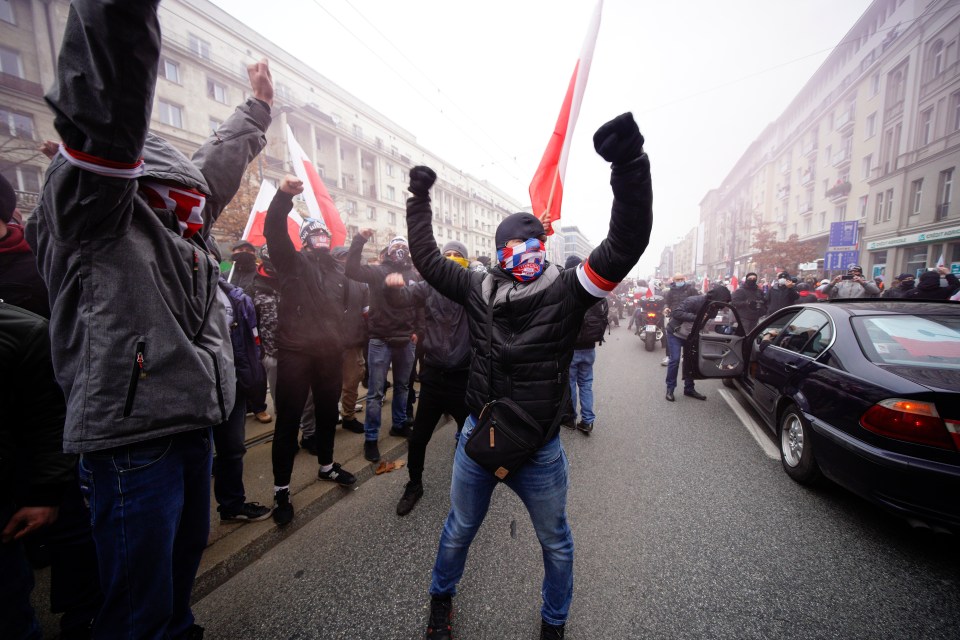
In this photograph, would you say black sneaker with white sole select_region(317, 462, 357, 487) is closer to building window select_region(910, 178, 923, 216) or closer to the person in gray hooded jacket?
the person in gray hooded jacket

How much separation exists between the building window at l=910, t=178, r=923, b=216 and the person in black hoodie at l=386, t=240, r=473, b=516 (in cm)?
3019

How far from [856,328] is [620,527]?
2.51 meters

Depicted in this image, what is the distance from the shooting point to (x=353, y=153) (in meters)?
37.8

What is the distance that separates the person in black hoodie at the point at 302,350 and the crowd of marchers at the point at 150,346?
0.60 m

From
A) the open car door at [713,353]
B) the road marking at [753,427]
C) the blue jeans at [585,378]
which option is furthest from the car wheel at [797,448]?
the blue jeans at [585,378]

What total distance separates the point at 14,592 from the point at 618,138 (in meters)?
2.70

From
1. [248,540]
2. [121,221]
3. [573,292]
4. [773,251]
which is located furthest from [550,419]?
[773,251]

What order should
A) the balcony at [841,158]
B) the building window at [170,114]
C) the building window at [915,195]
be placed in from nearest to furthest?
the building window at [915,195] < the building window at [170,114] < the balcony at [841,158]

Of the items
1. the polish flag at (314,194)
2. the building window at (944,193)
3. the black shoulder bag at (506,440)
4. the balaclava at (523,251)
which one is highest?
the building window at (944,193)

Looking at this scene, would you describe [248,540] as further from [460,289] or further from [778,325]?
[778,325]

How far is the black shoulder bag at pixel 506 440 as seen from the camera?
162 centimetres

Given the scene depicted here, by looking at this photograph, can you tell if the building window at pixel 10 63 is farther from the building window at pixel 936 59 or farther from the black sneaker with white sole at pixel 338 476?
the building window at pixel 936 59

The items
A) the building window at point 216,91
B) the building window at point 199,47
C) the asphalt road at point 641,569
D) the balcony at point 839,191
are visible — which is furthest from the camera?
the balcony at point 839,191

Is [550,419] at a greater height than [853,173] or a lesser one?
lesser
